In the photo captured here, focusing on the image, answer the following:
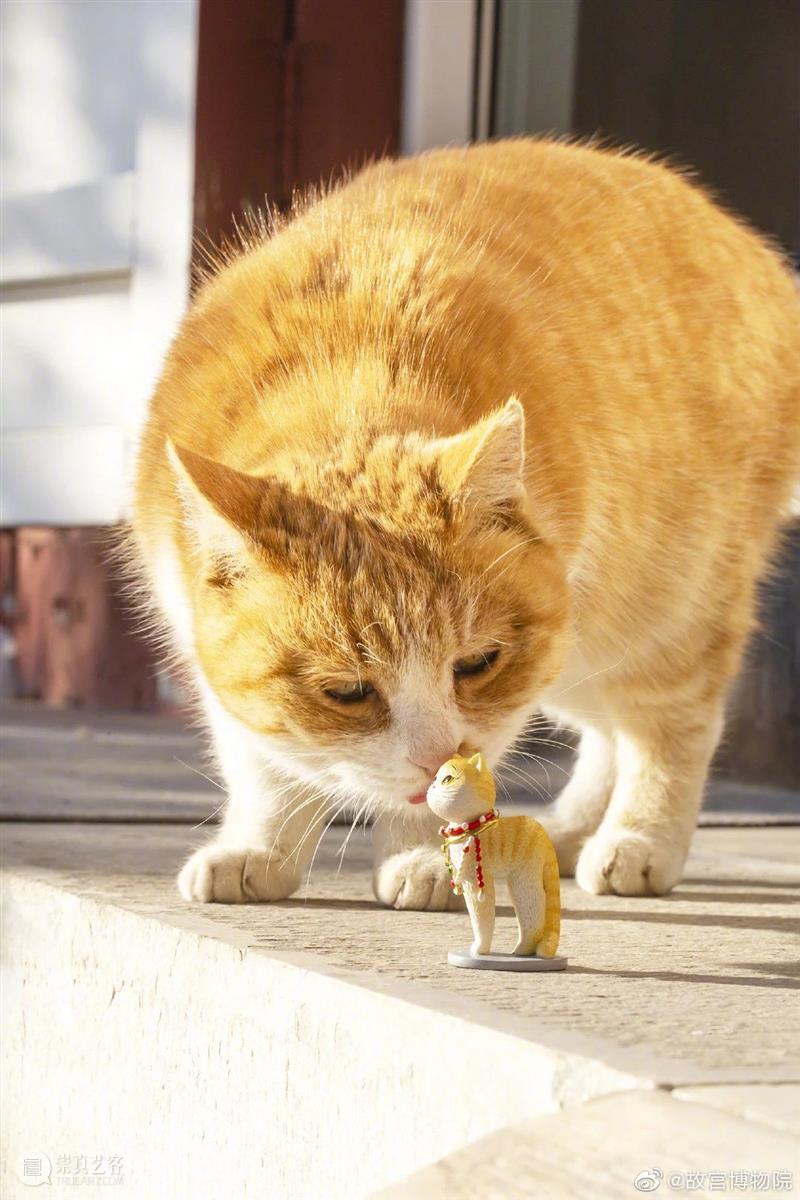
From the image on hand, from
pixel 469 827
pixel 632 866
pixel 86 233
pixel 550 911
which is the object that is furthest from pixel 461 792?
pixel 86 233

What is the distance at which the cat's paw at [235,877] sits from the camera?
192 cm

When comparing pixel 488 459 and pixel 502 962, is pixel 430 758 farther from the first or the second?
pixel 488 459

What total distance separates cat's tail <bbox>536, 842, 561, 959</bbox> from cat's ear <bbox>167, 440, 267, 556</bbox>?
1.54 ft

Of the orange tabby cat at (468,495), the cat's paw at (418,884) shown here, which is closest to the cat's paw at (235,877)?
the orange tabby cat at (468,495)

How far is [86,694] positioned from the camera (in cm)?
482

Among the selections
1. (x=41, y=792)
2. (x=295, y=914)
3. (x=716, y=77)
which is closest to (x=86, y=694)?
(x=41, y=792)

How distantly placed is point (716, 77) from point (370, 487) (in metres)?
2.81

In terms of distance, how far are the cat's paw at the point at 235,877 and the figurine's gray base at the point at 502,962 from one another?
422 millimetres

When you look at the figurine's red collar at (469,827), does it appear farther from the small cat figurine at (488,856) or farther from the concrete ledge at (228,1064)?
the concrete ledge at (228,1064)

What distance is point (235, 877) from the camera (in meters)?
1.95

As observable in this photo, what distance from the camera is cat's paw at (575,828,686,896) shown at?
213 centimetres

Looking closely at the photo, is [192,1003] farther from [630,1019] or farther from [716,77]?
[716,77]

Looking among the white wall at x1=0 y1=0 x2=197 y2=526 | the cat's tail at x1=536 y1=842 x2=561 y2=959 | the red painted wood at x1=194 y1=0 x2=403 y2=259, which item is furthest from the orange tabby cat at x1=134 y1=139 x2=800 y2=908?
the white wall at x1=0 y1=0 x2=197 y2=526

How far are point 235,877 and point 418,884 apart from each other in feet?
0.73
